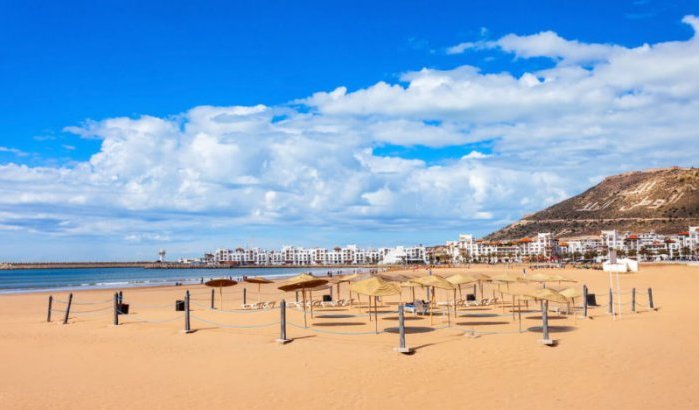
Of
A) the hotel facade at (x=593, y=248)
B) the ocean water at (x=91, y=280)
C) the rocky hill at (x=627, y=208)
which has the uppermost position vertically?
the rocky hill at (x=627, y=208)

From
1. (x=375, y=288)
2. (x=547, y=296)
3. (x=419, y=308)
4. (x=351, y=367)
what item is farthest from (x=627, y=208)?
(x=351, y=367)

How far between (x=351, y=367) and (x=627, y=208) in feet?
511

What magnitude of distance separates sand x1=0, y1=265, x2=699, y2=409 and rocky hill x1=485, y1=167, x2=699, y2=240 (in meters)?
124

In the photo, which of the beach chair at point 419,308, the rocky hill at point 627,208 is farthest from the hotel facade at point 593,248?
the beach chair at point 419,308

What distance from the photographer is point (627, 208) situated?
147125 mm

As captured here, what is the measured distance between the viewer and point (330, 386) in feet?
33.7

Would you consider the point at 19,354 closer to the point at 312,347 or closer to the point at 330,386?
the point at 312,347

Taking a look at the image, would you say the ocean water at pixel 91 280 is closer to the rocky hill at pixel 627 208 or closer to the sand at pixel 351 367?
the sand at pixel 351 367

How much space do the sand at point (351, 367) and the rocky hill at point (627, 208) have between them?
12432cm

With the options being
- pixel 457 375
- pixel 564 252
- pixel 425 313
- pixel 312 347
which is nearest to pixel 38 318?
pixel 312 347

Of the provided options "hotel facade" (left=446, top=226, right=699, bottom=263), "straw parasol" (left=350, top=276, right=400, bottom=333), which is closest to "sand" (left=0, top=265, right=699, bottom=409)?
"straw parasol" (left=350, top=276, right=400, bottom=333)

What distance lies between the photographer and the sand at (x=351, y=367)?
952 cm

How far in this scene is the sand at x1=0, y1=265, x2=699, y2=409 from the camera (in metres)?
9.52

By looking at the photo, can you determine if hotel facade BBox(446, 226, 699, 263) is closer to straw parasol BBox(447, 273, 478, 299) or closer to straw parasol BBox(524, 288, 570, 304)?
straw parasol BBox(447, 273, 478, 299)
